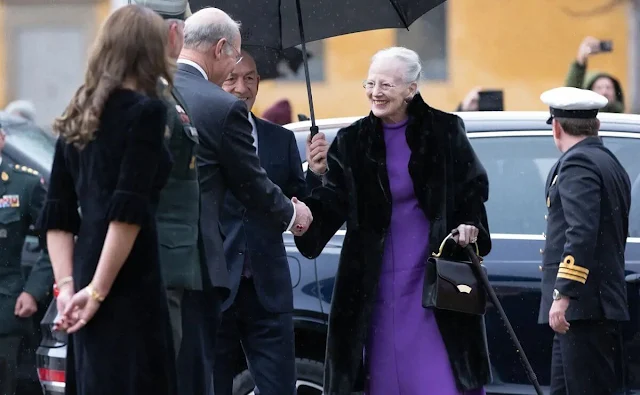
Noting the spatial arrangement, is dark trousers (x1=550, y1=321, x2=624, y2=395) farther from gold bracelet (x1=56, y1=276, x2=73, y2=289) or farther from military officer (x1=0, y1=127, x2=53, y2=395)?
military officer (x1=0, y1=127, x2=53, y2=395)

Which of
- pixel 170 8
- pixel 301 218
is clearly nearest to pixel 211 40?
pixel 170 8

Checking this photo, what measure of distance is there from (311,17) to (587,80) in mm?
4779

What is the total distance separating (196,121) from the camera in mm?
4562

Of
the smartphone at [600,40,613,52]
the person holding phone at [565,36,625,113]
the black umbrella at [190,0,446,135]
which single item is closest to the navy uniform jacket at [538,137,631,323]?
the black umbrella at [190,0,446,135]

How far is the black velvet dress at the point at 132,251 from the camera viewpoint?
3.75m

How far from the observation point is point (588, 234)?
17.4 feet

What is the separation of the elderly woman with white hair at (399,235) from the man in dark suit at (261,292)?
0.27 m

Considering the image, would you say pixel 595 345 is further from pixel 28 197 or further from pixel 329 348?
pixel 28 197

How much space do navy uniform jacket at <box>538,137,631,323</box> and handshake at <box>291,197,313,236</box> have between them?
1.11 m

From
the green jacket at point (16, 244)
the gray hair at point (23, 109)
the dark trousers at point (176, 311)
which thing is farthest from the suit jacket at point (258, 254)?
the gray hair at point (23, 109)

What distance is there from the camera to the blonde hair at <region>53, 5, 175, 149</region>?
379 cm

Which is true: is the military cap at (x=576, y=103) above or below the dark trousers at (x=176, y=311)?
above

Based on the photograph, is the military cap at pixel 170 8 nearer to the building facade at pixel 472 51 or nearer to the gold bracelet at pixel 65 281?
the gold bracelet at pixel 65 281

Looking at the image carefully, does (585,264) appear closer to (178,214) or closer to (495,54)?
(178,214)
